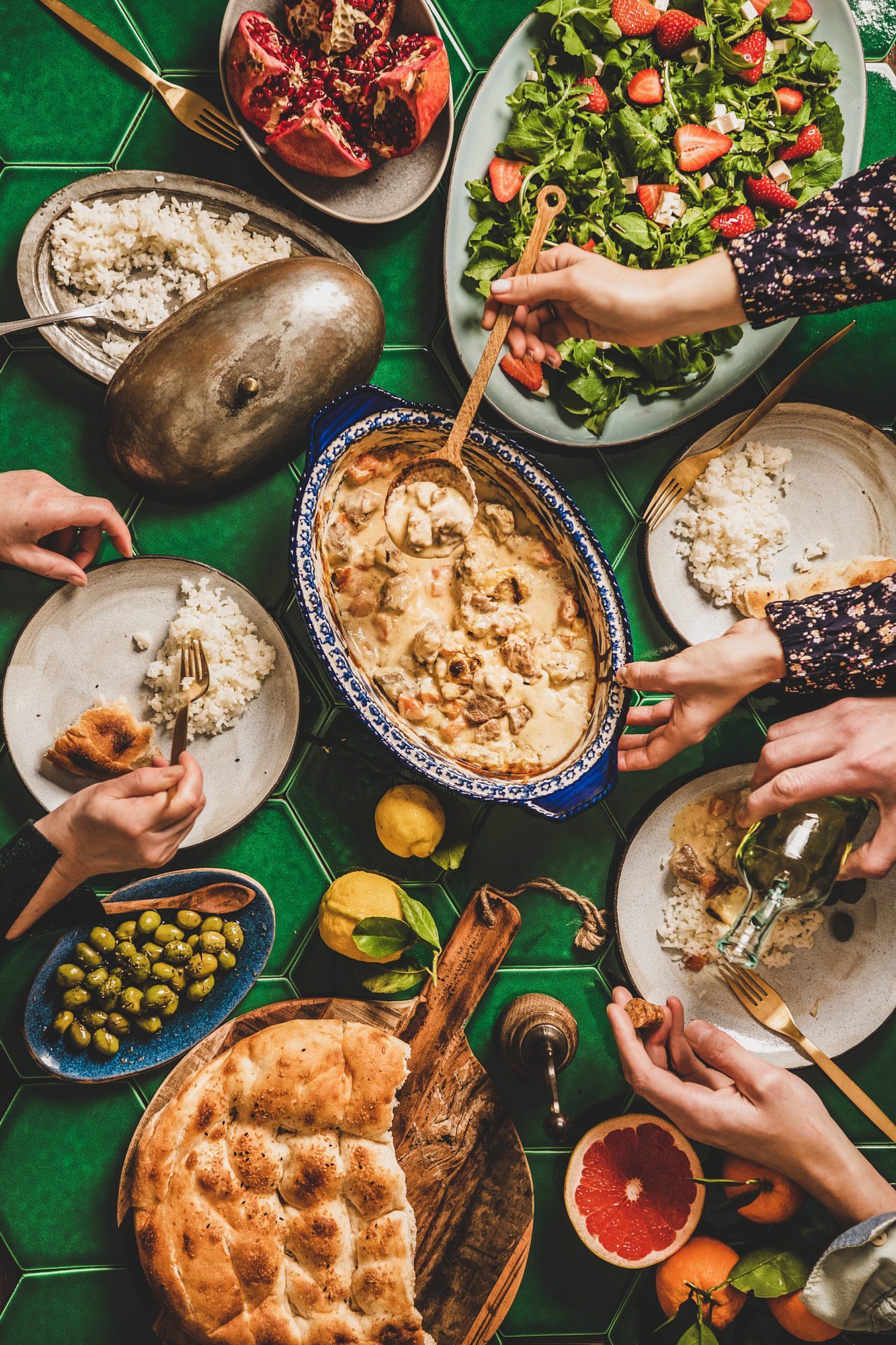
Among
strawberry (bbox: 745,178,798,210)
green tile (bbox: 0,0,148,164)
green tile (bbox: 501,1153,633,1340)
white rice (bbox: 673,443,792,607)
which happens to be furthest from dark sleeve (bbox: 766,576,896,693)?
green tile (bbox: 0,0,148,164)

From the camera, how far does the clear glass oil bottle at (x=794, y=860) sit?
235 centimetres

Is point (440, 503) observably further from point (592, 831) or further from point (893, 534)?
point (893, 534)

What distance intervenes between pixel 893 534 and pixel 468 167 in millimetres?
1702

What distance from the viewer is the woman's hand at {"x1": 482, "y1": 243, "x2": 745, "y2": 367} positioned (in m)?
2.11

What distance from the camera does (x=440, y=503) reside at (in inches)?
93.6

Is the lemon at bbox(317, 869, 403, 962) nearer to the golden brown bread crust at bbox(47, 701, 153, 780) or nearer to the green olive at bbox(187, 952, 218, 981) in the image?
the green olive at bbox(187, 952, 218, 981)

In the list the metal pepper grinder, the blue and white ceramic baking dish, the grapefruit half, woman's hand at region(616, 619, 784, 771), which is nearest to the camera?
the blue and white ceramic baking dish

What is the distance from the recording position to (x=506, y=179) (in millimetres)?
2314

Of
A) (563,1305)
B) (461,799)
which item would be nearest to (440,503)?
(461,799)

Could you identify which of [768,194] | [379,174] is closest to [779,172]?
[768,194]

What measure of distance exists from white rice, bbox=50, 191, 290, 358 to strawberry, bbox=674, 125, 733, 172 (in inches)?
45.9

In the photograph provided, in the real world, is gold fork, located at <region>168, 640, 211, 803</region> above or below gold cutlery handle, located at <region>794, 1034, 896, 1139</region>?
above

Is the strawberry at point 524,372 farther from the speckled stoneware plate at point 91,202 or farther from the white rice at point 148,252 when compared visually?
the white rice at point 148,252

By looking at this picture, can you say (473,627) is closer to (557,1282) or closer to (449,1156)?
(449,1156)
